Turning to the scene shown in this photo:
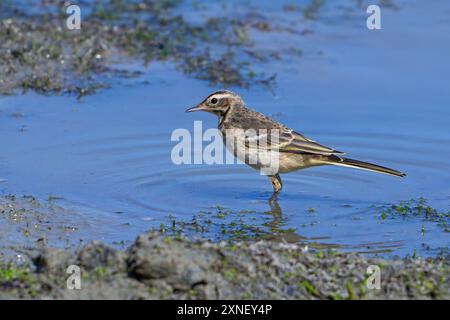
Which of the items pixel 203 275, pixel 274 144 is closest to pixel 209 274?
pixel 203 275

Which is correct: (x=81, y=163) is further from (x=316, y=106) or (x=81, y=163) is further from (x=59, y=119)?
(x=316, y=106)

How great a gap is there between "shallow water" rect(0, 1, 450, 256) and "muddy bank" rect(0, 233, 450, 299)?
1580mm

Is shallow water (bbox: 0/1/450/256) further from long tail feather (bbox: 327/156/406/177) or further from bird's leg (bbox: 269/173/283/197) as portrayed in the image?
long tail feather (bbox: 327/156/406/177)

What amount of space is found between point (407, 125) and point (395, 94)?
3.53ft

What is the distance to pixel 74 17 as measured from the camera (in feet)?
50.8

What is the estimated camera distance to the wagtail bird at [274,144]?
10.6 m

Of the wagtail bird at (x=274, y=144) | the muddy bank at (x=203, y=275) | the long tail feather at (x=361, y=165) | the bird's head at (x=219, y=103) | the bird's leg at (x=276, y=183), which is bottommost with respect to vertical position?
the muddy bank at (x=203, y=275)

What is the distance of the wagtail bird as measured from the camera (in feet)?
34.8

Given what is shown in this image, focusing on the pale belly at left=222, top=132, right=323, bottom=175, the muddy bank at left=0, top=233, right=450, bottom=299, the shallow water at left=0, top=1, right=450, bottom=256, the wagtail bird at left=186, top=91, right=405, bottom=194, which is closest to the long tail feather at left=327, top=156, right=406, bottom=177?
the wagtail bird at left=186, top=91, right=405, bottom=194

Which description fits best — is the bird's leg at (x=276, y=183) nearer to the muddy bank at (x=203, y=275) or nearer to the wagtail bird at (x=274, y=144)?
the wagtail bird at (x=274, y=144)

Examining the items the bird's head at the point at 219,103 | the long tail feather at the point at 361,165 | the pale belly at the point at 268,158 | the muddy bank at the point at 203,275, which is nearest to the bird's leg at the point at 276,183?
the pale belly at the point at 268,158

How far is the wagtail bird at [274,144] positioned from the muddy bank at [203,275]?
3.23m

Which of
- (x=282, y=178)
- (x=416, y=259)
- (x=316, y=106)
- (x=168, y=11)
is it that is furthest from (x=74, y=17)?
(x=416, y=259)

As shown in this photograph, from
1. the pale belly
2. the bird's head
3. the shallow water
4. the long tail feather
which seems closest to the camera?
the shallow water
